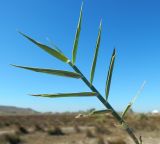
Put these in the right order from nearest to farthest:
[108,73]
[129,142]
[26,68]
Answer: [26,68] → [108,73] → [129,142]

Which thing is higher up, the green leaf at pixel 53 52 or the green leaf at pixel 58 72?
the green leaf at pixel 53 52

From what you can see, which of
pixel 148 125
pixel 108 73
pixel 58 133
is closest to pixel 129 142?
pixel 58 133

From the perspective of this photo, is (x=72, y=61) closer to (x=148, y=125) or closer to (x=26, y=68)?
(x=26, y=68)

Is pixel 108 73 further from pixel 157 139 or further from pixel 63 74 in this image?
pixel 157 139

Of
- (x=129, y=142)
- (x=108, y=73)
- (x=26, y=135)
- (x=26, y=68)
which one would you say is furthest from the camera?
(x=26, y=135)

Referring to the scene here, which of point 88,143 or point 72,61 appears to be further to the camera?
point 88,143

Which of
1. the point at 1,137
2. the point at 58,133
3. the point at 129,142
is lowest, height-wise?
the point at 129,142

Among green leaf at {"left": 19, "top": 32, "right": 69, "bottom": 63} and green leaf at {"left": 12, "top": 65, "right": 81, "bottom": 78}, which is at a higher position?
green leaf at {"left": 19, "top": 32, "right": 69, "bottom": 63}

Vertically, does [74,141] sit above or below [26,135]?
below

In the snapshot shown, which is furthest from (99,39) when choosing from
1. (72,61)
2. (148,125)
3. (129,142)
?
(148,125)
